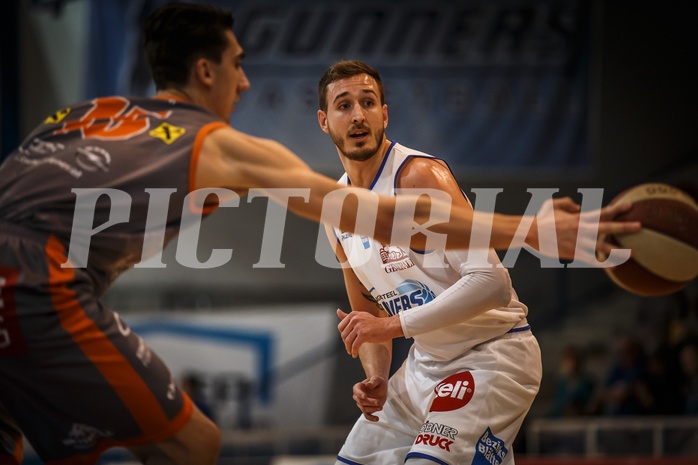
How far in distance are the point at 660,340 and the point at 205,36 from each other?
8643mm

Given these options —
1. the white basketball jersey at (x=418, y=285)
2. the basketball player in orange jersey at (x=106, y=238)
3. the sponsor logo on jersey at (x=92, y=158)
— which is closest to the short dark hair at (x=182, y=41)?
the basketball player in orange jersey at (x=106, y=238)

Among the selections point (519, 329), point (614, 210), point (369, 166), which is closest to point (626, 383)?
point (519, 329)

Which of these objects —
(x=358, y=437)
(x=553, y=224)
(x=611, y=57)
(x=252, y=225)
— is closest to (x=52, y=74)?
(x=252, y=225)

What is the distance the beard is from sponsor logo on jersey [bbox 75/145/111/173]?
4.54 feet

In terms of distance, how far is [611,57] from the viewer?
12391mm

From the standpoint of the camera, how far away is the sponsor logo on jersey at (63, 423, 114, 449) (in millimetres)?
2869

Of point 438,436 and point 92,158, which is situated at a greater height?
point 92,158

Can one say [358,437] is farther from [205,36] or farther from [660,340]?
[660,340]

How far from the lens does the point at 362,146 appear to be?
401 centimetres

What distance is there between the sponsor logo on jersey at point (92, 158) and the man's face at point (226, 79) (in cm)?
49

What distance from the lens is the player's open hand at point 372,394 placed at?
3773 millimetres

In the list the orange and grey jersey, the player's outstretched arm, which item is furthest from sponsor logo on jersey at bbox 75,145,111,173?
the player's outstretched arm

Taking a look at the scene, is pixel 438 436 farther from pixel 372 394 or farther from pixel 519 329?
pixel 519 329

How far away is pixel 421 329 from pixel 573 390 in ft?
20.6
